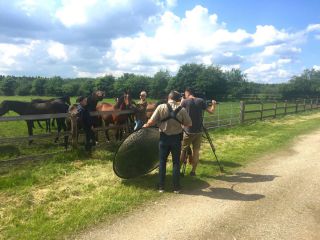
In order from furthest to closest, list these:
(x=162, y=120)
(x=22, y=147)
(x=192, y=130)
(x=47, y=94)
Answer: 1. (x=47, y=94)
2. (x=22, y=147)
3. (x=192, y=130)
4. (x=162, y=120)

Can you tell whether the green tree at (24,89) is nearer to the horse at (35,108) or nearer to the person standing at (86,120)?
the horse at (35,108)

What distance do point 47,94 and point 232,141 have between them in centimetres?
8404

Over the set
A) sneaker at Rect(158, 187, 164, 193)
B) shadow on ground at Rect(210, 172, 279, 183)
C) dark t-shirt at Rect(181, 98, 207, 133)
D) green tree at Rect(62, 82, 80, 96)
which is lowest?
shadow on ground at Rect(210, 172, 279, 183)

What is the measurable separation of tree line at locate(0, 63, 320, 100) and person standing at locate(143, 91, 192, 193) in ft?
138

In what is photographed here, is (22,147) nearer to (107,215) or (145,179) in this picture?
(145,179)

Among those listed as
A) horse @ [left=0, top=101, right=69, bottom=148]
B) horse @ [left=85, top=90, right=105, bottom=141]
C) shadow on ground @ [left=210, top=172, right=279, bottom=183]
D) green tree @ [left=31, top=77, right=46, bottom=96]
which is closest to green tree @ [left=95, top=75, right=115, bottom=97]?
green tree @ [left=31, top=77, right=46, bottom=96]

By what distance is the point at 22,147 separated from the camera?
10508mm

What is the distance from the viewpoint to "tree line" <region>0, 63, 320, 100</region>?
62.1 metres

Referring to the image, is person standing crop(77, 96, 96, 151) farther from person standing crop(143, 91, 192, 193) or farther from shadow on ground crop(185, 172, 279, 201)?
shadow on ground crop(185, 172, 279, 201)

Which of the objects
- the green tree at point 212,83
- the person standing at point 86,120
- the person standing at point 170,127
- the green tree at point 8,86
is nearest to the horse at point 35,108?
the person standing at point 86,120

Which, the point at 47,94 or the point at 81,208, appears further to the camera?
the point at 47,94

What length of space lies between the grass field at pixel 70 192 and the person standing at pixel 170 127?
462 mm

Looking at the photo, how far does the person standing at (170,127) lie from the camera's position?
648 cm

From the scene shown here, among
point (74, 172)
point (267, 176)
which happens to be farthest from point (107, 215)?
point (267, 176)
